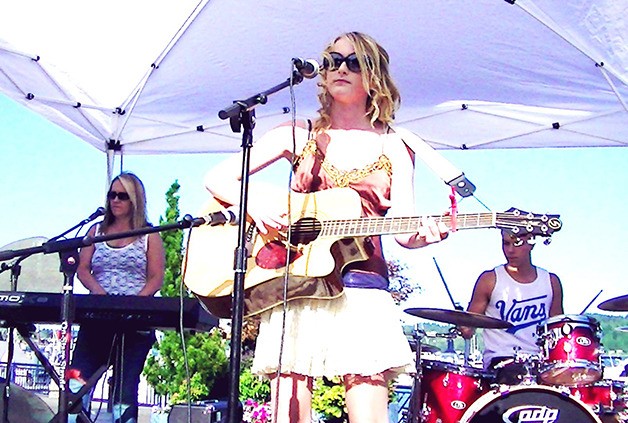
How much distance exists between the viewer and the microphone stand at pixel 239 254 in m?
2.64

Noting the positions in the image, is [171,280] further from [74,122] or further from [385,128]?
[385,128]

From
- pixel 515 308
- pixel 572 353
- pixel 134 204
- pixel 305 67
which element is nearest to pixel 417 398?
pixel 572 353

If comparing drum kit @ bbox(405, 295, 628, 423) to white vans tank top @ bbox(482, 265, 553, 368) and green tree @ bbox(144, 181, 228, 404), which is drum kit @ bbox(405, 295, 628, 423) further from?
green tree @ bbox(144, 181, 228, 404)

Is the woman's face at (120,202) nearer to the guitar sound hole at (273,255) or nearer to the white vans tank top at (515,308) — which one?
the guitar sound hole at (273,255)

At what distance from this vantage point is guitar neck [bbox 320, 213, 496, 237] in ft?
9.00

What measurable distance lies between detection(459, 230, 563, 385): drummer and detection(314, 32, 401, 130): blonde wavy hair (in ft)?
8.18

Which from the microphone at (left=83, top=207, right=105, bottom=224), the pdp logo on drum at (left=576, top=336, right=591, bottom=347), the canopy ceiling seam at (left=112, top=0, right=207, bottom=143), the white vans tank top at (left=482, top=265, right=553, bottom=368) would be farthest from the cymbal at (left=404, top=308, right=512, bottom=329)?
the canopy ceiling seam at (left=112, top=0, right=207, bottom=143)

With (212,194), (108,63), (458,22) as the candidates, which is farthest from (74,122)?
(212,194)

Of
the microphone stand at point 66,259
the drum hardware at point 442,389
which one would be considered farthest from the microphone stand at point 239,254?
the drum hardware at point 442,389

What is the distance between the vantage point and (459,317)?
184 inches

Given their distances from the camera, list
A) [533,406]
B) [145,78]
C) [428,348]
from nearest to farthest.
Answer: [533,406] < [428,348] < [145,78]

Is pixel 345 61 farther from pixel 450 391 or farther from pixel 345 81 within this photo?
pixel 450 391

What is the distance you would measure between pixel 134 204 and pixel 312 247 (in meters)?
2.58

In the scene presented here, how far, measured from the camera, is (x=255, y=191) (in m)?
3.06
